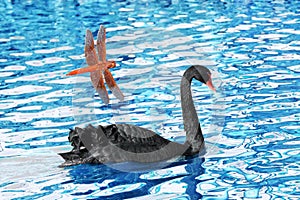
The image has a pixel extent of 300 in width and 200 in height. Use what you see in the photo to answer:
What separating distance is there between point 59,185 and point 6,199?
16.9 inches

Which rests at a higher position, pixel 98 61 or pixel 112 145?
pixel 98 61

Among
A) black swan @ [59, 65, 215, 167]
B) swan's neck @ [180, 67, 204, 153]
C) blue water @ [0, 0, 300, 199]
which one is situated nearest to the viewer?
blue water @ [0, 0, 300, 199]

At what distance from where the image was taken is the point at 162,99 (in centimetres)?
838

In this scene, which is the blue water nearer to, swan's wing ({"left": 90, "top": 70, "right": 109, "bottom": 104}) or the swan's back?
the swan's back

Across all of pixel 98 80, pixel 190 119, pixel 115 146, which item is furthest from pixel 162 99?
pixel 115 146

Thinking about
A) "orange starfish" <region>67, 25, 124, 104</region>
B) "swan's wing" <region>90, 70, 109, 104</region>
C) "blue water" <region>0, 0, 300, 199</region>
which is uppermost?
"orange starfish" <region>67, 25, 124, 104</region>

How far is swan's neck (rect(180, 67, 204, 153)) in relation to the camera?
A: 6.33 meters

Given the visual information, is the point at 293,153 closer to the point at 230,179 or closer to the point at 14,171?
the point at 230,179

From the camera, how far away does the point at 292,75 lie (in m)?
9.04

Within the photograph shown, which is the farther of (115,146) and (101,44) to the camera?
(101,44)

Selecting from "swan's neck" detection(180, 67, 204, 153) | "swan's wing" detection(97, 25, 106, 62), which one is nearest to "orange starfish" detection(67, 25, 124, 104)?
"swan's wing" detection(97, 25, 106, 62)

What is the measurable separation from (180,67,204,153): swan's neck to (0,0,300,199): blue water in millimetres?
153

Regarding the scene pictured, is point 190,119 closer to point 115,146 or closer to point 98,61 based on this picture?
point 115,146

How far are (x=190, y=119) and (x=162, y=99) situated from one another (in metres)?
2.03
